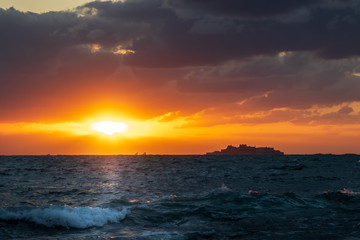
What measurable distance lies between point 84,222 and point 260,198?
12038 millimetres

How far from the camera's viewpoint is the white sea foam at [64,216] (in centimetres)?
1570

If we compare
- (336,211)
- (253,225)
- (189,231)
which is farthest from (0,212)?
(336,211)

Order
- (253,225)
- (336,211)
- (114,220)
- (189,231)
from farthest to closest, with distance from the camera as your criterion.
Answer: (336,211)
(114,220)
(253,225)
(189,231)

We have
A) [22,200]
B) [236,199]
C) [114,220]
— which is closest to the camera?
[114,220]

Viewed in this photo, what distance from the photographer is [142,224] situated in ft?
53.1

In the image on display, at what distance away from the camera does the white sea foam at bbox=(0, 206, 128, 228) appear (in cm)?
1570

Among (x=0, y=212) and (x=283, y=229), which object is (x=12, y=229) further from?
(x=283, y=229)

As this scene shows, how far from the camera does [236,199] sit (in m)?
22.7

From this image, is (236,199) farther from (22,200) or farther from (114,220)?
(22,200)

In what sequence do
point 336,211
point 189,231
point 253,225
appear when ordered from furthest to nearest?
1. point 336,211
2. point 253,225
3. point 189,231

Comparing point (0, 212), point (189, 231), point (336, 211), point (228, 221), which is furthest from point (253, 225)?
point (0, 212)

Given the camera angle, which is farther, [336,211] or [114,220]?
[336,211]

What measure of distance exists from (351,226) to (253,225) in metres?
4.12

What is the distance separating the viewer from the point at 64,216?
631 inches
